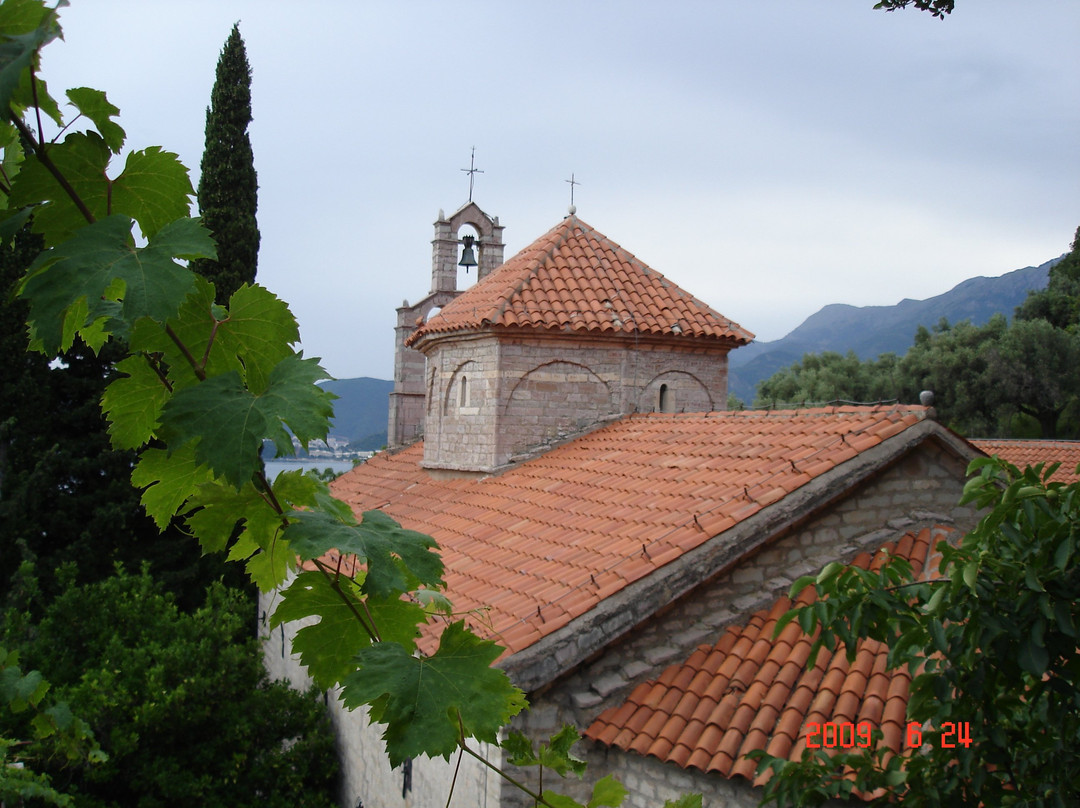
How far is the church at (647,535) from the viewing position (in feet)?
18.2

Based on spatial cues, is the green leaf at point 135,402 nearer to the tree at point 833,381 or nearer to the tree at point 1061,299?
the tree at point 833,381

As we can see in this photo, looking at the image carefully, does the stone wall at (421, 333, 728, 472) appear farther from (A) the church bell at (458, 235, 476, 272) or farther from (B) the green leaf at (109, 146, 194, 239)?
(B) the green leaf at (109, 146, 194, 239)

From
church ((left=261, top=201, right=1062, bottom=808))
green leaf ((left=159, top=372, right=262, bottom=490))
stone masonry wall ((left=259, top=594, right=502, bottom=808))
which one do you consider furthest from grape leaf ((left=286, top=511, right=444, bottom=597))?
stone masonry wall ((left=259, top=594, right=502, bottom=808))

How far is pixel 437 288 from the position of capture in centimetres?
1620

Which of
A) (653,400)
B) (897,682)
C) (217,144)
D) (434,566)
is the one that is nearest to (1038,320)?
(653,400)

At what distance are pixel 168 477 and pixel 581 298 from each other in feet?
34.5

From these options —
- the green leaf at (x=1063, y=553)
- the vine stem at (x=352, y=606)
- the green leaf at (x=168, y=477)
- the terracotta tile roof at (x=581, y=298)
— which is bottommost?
the green leaf at (x=1063, y=553)

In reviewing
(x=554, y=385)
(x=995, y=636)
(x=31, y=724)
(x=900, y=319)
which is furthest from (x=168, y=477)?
(x=900, y=319)

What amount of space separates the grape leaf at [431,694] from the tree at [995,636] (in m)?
2.39

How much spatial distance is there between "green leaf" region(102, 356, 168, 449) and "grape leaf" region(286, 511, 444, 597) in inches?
10.8

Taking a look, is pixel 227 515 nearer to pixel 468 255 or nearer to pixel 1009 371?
pixel 468 255

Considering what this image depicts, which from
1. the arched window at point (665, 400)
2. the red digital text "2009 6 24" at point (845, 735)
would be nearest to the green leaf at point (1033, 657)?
the red digital text "2009 6 24" at point (845, 735)

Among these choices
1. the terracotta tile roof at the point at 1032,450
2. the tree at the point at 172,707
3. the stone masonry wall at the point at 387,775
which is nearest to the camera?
the stone masonry wall at the point at 387,775

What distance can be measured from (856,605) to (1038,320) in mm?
34191
